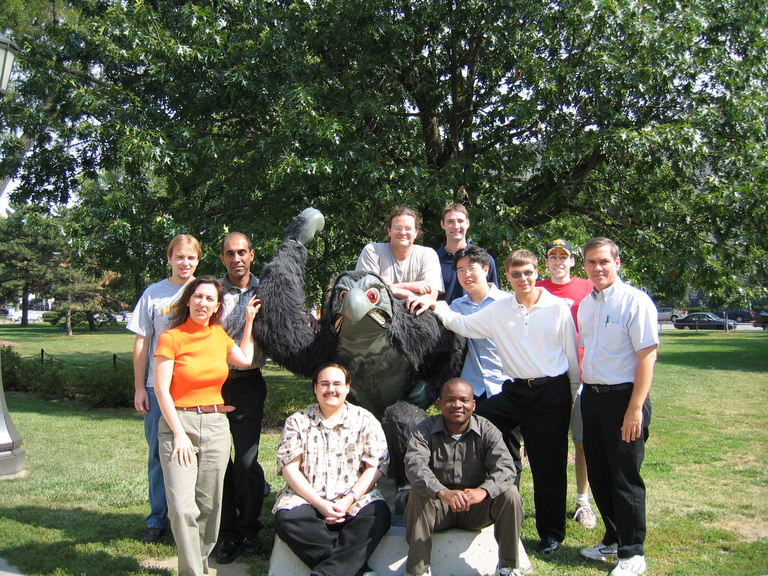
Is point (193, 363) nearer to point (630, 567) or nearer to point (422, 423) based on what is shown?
point (422, 423)

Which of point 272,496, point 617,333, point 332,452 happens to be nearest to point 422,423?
point 332,452

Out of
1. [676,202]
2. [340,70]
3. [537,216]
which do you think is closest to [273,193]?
[340,70]

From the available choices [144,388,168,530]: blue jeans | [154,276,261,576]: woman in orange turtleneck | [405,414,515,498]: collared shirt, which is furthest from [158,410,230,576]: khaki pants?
[405,414,515,498]: collared shirt

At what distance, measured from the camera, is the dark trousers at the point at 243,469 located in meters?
3.97

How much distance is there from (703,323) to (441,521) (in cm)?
3776

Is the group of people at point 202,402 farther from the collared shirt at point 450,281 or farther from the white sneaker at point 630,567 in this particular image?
the white sneaker at point 630,567

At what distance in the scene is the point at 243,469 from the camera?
3.97 m

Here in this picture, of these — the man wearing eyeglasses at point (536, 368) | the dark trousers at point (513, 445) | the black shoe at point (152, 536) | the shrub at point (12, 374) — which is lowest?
the shrub at point (12, 374)

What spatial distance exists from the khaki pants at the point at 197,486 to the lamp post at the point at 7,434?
3.49m

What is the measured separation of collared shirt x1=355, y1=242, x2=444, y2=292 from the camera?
425cm

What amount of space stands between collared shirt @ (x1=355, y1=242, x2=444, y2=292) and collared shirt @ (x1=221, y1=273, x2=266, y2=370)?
2.37 feet

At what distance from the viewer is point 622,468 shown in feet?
12.0

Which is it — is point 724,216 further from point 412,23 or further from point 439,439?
point 439,439

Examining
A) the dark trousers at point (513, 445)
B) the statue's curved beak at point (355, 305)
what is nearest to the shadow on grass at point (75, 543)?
the statue's curved beak at point (355, 305)
